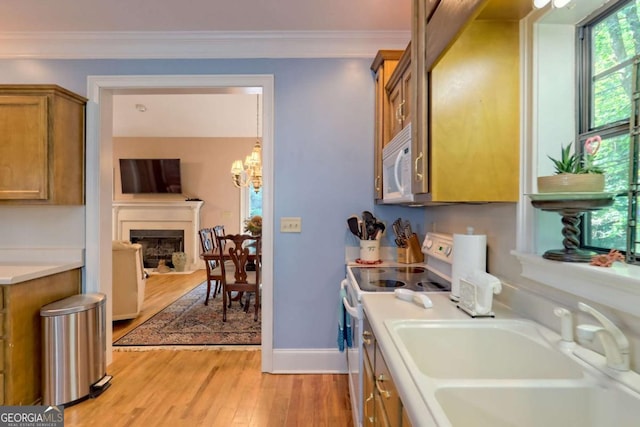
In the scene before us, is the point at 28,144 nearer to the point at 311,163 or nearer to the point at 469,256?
the point at 311,163

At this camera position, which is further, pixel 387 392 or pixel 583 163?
pixel 583 163

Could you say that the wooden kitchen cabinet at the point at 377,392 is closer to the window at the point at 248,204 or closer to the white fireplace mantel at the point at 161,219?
the window at the point at 248,204

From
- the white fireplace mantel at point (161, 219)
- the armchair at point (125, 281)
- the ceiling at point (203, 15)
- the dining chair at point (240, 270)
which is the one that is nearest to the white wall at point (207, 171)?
the white fireplace mantel at point (161, 219)

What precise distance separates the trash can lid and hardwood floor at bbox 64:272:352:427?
0.60 meters

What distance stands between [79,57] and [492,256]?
122 inches

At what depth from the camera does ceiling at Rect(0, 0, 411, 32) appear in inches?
84.4

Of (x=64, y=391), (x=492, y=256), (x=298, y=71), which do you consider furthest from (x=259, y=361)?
(x=298, y=71)

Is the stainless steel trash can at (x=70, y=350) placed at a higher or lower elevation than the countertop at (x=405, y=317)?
lower

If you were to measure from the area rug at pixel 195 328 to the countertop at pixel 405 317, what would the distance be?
79.1 inches

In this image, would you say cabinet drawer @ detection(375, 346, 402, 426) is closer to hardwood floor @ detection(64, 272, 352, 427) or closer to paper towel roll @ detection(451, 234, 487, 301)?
paper towel roll @ detection(451, 234, 487, 301)

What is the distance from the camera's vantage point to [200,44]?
8.32 feet

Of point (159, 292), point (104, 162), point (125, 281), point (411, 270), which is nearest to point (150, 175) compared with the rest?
point (159, 292)

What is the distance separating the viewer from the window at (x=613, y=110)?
1.02 meters

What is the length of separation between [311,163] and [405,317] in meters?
1.58
